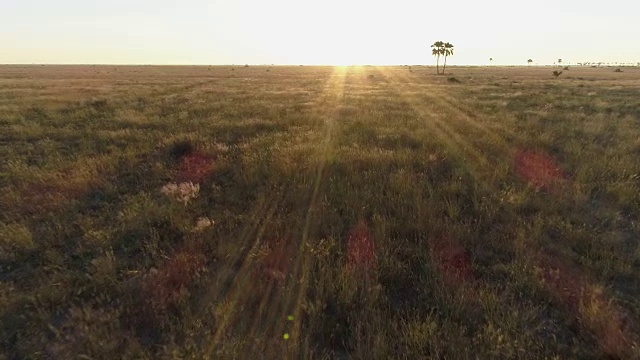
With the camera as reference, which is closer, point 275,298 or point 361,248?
point 275,298

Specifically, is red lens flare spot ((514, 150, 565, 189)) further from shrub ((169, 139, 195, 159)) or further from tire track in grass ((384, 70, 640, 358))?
shrub ((169, 139, 195, 159))

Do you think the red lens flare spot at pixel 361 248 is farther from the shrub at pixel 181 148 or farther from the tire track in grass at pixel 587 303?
the shrub at pixel 181 148

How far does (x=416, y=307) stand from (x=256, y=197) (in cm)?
366

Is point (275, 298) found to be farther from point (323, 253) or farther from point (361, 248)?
point (361, 248)

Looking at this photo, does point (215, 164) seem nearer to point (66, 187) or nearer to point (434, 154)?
point (66, 187)

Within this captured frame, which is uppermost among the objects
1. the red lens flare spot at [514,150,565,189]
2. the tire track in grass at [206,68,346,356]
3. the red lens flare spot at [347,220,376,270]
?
the red lens flare spot at [514,150,565,189]

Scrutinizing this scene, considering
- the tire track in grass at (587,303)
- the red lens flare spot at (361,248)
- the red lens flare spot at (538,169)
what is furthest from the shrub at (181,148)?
the red lens flare spot at (538,169)

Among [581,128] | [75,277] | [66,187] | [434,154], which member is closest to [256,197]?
[75,277]

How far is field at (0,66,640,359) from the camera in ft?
10.8

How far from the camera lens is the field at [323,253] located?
329 cm

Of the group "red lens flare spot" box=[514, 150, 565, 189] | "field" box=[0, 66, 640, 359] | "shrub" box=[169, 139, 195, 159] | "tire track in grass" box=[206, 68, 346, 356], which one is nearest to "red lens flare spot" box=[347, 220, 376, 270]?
"field" box=[0, 66, 640, 359]

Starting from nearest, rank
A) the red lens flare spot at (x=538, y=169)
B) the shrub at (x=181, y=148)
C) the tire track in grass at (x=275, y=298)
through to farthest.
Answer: the tire track in grass at (x=275, y=298) → the red lens flare spot at (x=538, y=169) → the shrub at (x=181, y=148)

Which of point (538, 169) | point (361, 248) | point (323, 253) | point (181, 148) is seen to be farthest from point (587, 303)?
point (181, 148)

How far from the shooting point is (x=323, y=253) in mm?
4531
